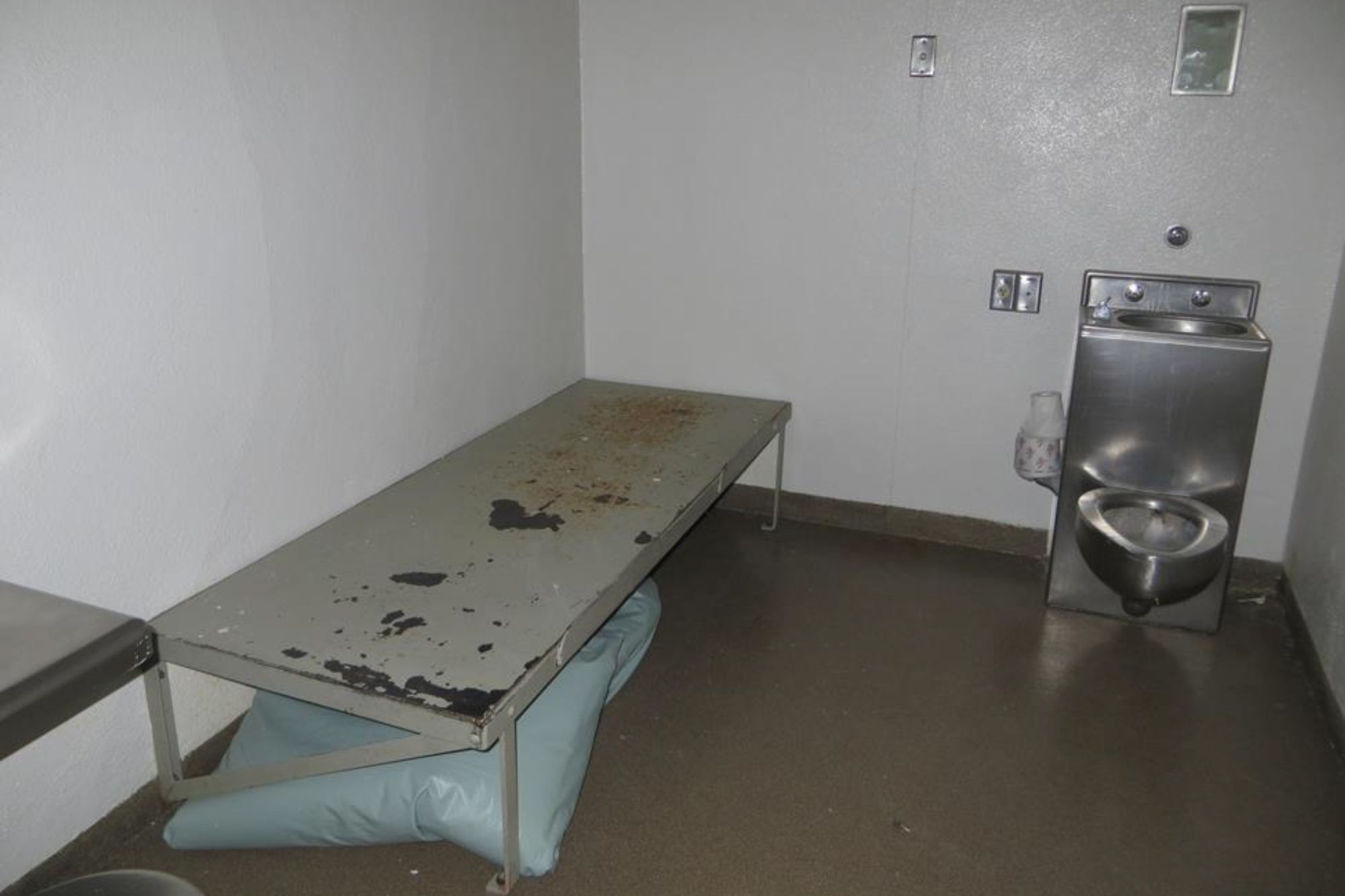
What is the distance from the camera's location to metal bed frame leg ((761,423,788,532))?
3.17m

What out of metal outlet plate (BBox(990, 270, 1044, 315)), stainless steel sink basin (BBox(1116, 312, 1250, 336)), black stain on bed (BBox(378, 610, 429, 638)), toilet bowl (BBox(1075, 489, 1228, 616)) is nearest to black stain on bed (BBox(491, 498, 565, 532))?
black stain on bed (BBox(378, 610, 429, 638))

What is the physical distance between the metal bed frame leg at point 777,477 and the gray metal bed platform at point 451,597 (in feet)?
1.46

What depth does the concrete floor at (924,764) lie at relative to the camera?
5.95 ft

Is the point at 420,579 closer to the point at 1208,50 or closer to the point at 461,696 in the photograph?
the point at 461,696

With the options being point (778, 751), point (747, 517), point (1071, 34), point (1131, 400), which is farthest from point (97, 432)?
point (1071, 34)

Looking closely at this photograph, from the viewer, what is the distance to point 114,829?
5.96 feet

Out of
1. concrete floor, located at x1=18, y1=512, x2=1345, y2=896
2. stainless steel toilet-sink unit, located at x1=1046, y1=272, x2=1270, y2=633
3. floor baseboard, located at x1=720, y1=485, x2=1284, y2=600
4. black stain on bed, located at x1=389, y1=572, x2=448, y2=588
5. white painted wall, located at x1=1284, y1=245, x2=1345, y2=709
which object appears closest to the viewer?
concrete floor, located at x1=18, y1=512, x2=1345, y2=896

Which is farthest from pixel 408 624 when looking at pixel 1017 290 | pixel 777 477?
pixel 1017 290

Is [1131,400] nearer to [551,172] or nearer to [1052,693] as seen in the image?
[1052,693]

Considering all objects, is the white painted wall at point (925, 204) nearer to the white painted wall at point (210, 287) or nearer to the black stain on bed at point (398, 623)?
the white painted wall at point (210, 287)

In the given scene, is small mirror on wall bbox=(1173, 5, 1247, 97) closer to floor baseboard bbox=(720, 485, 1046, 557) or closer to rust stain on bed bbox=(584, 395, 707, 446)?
floor baseboard bbox=(720, 485, 1046, 557)

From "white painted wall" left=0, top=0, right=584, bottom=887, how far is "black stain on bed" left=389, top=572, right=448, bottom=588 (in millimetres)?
327

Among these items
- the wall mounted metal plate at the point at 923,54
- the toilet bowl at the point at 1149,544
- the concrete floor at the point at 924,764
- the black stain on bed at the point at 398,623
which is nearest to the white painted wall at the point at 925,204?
the wall mounted metal plate at the point at 923,54

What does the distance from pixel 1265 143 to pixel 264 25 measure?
8.07 ft
